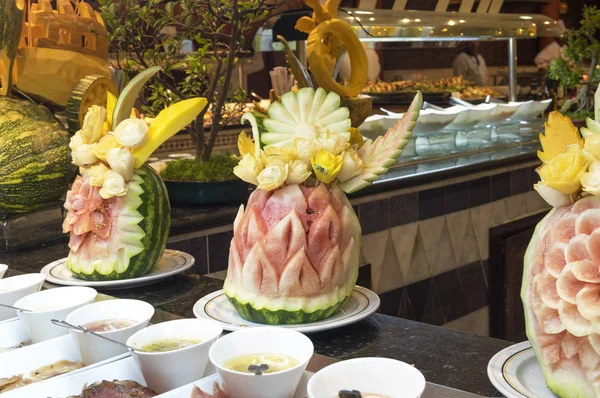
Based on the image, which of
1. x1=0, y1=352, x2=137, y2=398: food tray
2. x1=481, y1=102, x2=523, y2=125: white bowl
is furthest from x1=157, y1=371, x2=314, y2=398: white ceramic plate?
x1=481, y1=102, x2=523, y2=125: white bowl

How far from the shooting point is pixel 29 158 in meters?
2.22

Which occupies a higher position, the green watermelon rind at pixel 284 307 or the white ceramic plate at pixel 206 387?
the white ceramic plate at pixel 206 387

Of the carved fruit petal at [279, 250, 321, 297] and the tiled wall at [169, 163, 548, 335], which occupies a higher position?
the carved fruit petal at [279, 250, 321, 297]

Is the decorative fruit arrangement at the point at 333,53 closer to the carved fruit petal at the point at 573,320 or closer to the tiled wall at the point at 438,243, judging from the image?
the tiled wall at the point at 438,243

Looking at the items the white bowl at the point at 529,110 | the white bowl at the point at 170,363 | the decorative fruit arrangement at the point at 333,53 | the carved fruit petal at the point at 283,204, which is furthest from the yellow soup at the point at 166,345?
the white bowl at the point at 529,110

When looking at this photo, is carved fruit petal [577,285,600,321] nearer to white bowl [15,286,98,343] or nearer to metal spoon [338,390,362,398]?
metal spoon [338,390,362,398]

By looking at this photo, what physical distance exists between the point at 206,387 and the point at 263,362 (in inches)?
4.1

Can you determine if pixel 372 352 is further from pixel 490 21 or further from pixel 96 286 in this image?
pixel 490 21

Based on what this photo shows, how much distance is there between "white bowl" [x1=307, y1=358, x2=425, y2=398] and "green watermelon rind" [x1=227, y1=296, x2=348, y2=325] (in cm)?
43

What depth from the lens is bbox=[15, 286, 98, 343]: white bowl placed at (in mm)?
1309

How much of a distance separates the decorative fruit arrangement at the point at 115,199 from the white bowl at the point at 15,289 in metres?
0.23

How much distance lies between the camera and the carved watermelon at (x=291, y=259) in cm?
146

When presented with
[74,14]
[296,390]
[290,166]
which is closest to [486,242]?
[74,14]

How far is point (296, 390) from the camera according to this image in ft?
3.51
